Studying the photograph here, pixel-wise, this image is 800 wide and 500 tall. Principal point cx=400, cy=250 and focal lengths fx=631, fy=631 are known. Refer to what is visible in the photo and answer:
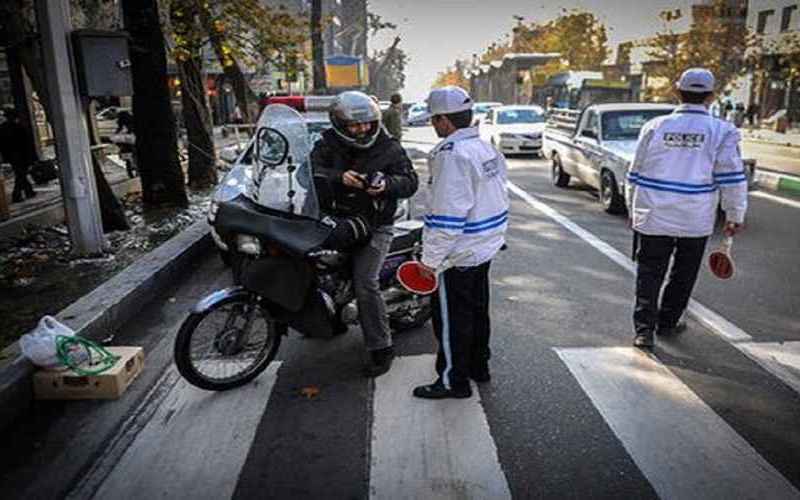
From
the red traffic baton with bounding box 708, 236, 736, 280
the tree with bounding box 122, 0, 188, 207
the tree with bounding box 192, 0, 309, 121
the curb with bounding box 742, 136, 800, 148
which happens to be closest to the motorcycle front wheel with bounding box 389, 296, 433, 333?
the red traffic baton with bounding box 708, 236, 736, 280

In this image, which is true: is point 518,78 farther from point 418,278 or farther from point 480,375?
point 418,278

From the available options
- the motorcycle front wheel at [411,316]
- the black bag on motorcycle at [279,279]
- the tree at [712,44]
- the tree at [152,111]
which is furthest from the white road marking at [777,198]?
the tree at [712,44]

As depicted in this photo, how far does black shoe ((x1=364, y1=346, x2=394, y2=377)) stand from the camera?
4.38 m

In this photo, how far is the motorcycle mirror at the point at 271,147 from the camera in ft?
13.6

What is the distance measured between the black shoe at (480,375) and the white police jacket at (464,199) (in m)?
0.85

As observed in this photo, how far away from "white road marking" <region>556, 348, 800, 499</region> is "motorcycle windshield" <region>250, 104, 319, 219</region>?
218 centimetres

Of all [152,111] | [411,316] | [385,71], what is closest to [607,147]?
[411,316]

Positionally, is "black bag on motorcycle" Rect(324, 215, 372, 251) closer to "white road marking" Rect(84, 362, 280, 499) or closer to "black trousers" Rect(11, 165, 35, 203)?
"white road marking" Rect(84, 362, 280, 499)

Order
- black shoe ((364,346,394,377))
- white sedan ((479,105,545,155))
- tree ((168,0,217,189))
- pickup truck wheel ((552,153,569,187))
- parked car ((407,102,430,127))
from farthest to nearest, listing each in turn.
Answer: white sedan ((479,105,545,155))
pickup truck wheel ((552,153,569,187))
tree ((168,0,217,189))
parked car ((407,102,430,127))
black shoe ((364,346,394,377))

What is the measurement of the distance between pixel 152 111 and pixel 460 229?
7794mm

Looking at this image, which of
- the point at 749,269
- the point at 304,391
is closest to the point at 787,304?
the point at 749,269

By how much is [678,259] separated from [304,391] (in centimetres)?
293

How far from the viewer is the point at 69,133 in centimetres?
683

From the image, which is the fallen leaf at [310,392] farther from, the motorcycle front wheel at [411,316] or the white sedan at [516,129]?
the white sedan at [516,129]
